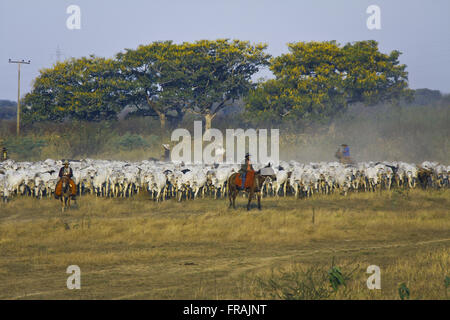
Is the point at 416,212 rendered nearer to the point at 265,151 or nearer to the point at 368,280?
the point at 368,280

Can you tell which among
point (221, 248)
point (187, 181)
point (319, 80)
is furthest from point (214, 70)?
point (221, 248)

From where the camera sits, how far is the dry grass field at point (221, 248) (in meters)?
10.3

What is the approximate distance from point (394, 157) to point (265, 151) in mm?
9726

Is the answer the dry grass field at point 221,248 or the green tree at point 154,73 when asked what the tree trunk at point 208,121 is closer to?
the green tree at point 154,73

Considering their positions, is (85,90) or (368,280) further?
(85,90)

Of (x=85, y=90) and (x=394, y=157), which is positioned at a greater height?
(x=85, y=90)

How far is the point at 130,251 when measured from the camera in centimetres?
1407

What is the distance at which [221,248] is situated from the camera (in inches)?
579

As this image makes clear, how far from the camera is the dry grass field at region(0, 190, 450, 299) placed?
10.3 metres

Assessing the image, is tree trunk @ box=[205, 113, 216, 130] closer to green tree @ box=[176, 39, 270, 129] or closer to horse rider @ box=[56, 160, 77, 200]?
green tree @ box=[176, 39, 270, 129]

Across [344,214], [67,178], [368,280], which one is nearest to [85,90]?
[67,178]

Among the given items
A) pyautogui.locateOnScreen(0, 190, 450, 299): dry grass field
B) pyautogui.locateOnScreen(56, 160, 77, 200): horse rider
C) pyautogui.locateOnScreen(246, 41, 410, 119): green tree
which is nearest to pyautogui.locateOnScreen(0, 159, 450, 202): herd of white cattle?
pyautogui.locateOnScreen(0, 190, 450, 299): dry grass field

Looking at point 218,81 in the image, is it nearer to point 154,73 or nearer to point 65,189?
point 154,73
